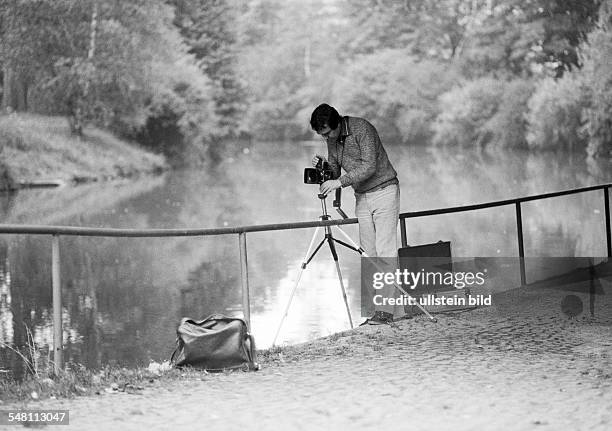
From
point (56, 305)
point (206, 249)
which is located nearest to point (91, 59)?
point (206, 249)

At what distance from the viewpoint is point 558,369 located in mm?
4961

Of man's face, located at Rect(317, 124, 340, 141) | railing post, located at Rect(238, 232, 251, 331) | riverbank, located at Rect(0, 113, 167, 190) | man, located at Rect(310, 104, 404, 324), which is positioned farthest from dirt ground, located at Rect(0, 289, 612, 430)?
riverbank, located at Rect(0, 113, 167, 190)

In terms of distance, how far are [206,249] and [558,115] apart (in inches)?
815

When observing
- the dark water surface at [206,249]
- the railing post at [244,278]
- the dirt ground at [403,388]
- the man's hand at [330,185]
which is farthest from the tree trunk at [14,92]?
the railing post at [244,278]

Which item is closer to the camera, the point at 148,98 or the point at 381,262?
the point at 381,262

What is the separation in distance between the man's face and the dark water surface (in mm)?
2121

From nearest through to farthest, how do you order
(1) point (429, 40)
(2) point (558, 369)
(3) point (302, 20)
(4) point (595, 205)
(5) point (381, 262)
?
(2) point (558, 369), (5) point (381, 262), (4) point (595, 205), (1) point (429, 40), (3) point (302, 20)

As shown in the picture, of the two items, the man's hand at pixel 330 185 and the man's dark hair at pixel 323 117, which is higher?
the man's dark hair at pixel 323 117

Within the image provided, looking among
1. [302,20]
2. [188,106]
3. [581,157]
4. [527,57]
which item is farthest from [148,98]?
[302,20]

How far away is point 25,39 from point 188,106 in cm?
623

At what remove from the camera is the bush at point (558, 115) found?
3184cm

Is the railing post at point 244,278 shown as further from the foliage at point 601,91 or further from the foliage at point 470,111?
the foliage at point 470,111

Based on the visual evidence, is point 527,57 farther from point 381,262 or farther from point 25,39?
point 381,262

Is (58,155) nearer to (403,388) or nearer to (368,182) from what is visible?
(368,182)
